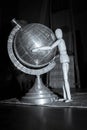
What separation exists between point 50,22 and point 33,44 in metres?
2.34

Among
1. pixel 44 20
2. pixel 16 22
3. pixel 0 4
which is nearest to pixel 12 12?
pixel 0 4

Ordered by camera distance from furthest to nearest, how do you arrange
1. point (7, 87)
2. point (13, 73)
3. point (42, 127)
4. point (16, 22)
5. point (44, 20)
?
point (44, 20)
point (13, 73)
point (7, 87)
point (16, 22)
point (42, 127)

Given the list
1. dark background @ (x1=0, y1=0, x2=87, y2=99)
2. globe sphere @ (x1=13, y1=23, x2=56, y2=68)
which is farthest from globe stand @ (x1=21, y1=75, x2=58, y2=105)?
dark background @ (x1=0, y1=0, x2=87, y2=99)

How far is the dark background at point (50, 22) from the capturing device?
3.49 metres

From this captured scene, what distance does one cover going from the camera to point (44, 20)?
12.4 ft

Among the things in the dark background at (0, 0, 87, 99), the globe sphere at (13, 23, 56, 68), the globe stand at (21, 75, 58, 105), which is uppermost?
the dark background at (0, 0, 87, 99)

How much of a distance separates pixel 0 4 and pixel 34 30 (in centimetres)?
226

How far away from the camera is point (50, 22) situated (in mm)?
3734

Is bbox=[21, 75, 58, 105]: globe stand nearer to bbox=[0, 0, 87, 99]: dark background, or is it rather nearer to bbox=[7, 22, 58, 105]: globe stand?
bbox=[7, 22, 58, 105]: globe stand

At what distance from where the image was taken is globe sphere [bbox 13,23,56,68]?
1.46 metres

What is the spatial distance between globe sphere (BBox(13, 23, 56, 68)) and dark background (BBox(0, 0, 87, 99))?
5.57 feet

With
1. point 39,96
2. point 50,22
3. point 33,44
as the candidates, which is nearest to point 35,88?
point 39,96

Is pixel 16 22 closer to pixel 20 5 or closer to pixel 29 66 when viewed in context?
pixel 29 66

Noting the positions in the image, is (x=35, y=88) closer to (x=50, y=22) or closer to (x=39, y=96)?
(x=39, y=96)
